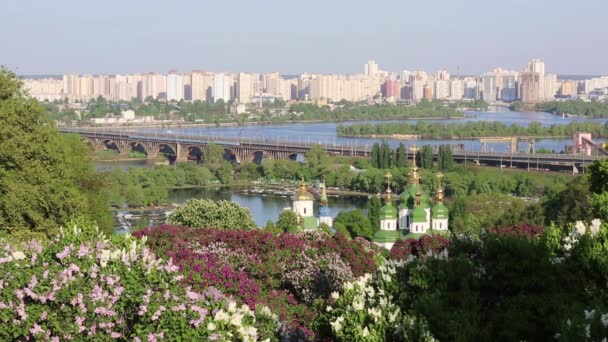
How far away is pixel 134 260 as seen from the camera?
10.0 ft

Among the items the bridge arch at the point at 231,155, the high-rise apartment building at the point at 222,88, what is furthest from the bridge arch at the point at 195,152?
the high-rise apartment building at the point at 222,88

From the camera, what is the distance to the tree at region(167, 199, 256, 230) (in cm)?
694

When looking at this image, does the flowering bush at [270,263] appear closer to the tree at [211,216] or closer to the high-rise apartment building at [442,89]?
the tree at [211,216]

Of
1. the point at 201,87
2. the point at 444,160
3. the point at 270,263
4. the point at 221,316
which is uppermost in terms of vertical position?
the point at 221,316

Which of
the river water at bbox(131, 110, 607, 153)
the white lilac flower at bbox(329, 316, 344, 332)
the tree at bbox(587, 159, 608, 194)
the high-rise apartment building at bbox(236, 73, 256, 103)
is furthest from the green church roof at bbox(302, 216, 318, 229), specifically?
the high-rise apartment building at bbox(236, 73, 256, 103)

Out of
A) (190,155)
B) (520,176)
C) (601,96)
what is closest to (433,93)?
(601,96)

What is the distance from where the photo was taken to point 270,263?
4336 millimetres

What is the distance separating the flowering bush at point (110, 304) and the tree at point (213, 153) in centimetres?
2296

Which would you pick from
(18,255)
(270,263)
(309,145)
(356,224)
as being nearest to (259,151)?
(309,145)

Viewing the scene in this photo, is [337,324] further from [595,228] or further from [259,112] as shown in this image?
[259,112]

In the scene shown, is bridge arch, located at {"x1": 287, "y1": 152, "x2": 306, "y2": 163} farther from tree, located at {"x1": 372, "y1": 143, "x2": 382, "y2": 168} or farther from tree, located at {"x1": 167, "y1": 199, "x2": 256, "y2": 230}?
tree, located at {"x1": 167, "y1": 199, "x2": 256, "y2": 230}

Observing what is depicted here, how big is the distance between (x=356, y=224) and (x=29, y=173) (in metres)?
6.32

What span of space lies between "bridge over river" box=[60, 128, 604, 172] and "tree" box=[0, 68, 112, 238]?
1583 cm

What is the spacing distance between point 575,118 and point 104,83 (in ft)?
108
